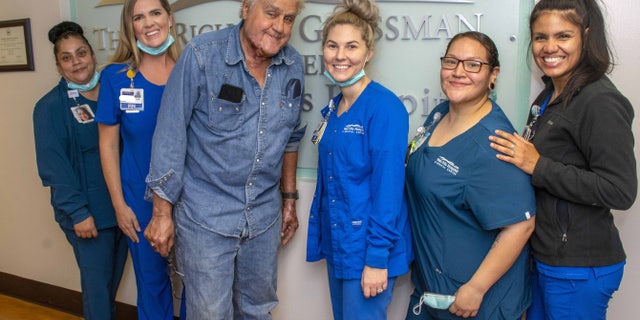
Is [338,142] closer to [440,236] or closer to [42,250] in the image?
[440,236]

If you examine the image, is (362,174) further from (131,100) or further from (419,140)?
(131,100)

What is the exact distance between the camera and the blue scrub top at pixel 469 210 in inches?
55.9

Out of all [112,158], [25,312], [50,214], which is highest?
[112,158]

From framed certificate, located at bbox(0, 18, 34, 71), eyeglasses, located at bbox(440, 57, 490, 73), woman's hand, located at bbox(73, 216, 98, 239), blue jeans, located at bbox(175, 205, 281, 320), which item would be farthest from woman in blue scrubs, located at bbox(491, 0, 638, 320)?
framed certificate, located at bbox(0, 18, 34, 71)

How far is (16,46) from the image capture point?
278 centimetres

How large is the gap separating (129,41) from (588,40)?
1700 mm

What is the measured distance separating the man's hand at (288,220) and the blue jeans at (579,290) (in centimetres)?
102

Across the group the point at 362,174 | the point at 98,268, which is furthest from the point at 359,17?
the point at 98,268

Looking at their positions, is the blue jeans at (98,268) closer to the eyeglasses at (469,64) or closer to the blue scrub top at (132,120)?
the blue scrub top at (132,120)

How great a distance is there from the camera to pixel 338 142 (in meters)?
1.66

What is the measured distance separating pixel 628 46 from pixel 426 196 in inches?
35.9

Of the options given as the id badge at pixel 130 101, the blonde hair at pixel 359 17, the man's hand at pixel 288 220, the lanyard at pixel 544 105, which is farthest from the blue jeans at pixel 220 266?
the lanyard at pixel 544 105

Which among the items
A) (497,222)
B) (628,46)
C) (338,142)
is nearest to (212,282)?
(338,142)

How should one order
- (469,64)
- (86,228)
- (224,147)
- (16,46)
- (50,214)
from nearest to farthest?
(469,64) < (224,147) < (86,228) < (16,46) < (50,214)
